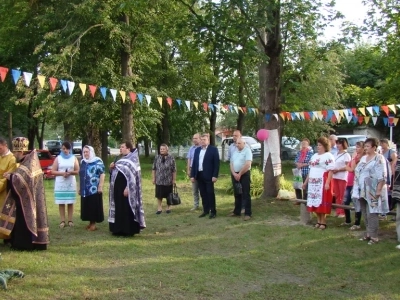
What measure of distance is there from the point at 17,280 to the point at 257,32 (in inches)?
298

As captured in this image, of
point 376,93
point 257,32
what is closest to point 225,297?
point 257,32

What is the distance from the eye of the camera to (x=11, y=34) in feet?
76.5

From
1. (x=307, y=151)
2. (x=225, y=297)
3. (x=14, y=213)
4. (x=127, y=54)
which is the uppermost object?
(x=127, y=54)

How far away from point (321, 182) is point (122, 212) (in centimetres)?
357

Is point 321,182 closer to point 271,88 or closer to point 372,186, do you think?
point 372,186

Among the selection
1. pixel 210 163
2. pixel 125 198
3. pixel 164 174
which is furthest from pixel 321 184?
pixel 164 174

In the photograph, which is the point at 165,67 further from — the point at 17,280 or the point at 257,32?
the point at 17,280

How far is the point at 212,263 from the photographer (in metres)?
6.65

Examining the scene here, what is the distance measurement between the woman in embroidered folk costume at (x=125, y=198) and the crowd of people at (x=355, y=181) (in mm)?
3127

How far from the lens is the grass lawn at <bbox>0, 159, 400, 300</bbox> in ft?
17.9

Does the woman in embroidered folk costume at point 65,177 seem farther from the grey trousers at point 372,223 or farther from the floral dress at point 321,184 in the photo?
the grey trousers at point 372,223

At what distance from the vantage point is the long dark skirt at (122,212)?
8.32 meters

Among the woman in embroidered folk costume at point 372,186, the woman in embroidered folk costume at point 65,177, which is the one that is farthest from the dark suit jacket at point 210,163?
the woman in embroidered folk costume at point 372,186

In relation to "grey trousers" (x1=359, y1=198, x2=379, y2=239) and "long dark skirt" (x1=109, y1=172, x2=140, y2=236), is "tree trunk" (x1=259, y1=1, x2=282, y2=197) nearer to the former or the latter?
"grey trousers" (x1=359, y1=198, x2=379, y2=239)
